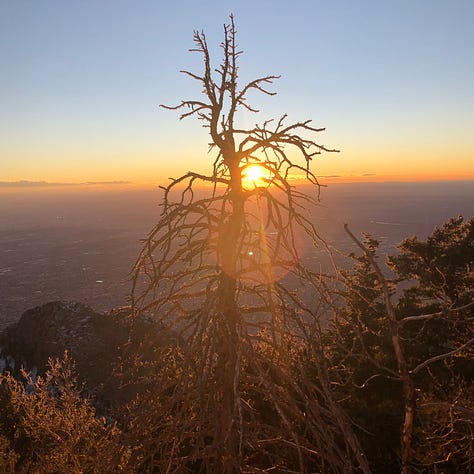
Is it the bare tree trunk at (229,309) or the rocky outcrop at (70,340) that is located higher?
the bare tree trunk at (229,309)

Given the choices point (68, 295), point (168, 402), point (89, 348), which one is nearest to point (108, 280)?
point (68, 295)

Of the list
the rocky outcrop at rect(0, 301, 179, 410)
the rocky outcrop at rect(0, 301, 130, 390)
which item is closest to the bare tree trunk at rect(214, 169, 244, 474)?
the rocky outcrop at rect(0, 301, 179, 410)

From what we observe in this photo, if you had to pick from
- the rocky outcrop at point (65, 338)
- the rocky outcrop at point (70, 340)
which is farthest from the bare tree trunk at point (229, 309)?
the rocky outcrop at point (65, 338)

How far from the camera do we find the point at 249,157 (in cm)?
382

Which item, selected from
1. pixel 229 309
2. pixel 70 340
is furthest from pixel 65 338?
pixel 229 309

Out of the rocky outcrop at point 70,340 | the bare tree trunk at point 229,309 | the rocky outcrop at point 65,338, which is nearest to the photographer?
the bare tree trunk at point 229,309

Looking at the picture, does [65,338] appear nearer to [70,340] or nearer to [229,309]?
[70,340]

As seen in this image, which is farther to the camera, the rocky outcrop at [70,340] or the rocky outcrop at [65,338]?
the rocky outcrop at [65,338]

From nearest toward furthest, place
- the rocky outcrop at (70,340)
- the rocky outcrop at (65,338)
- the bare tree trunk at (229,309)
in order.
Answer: the bare tree trunk at (229,309) → the rocky outcrop at (70,340) → the rocky outcrop at (65,338)

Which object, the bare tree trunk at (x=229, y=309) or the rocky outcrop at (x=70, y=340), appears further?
the rocky outcrop at (x=70, y=340)

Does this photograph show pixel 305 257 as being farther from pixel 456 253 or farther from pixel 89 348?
pixel 456 253

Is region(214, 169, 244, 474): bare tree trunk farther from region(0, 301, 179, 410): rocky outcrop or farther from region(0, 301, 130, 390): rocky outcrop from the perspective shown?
region(0, 301, 130, 390): rocky outcrop

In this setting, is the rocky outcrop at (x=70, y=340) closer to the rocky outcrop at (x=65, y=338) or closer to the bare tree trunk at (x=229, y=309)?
the rocky outcrop at (x=65, y=338)

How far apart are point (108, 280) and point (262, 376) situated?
421 ft
